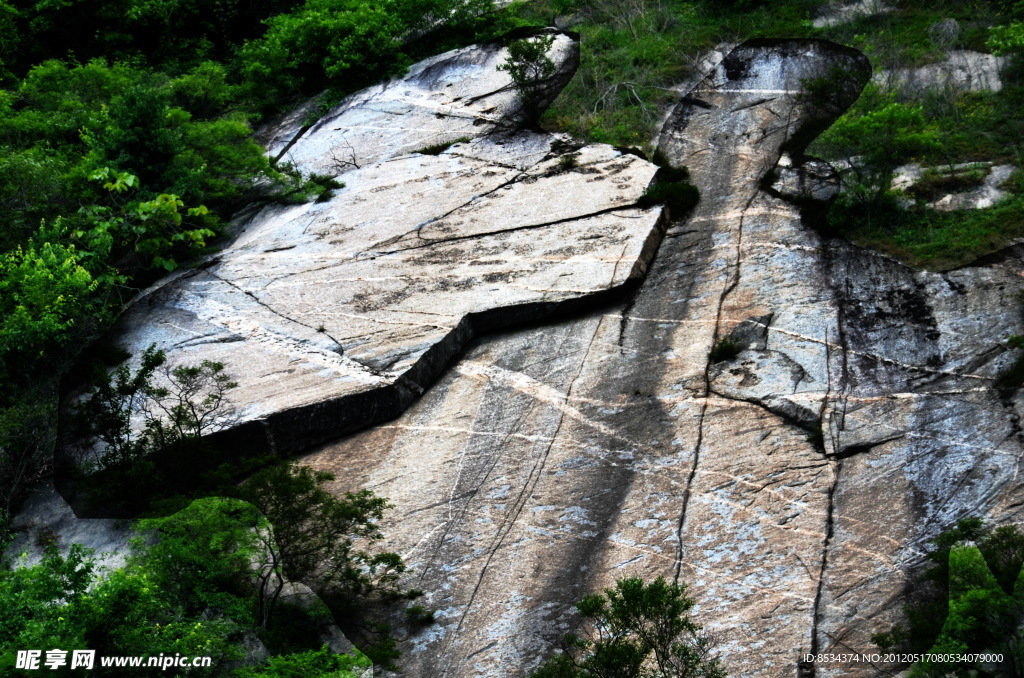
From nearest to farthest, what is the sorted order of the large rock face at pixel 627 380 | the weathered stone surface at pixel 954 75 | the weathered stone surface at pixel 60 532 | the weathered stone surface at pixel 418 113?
the large rock face at pixel 627 380 < the weathered stone surface at pixel 60 532 < the weathered stone surface at pixel 954 75 < the weathered stone surface at pixel 418 113

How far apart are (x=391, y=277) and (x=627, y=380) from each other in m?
5.79

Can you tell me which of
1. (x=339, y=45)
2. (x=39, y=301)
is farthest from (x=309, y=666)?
(x=339, y=45)

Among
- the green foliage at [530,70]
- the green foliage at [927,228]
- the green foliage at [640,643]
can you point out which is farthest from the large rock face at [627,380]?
the green foliage at [530,70]

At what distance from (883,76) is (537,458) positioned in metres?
13.0

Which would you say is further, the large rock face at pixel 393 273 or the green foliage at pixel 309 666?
the large rock face at pixel 393 273

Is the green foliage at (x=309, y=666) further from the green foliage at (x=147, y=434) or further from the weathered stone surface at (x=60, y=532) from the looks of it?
the weathered stone surface at (x=60, y=532)

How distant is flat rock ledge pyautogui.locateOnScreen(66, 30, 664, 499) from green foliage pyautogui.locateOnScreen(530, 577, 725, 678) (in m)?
6.35

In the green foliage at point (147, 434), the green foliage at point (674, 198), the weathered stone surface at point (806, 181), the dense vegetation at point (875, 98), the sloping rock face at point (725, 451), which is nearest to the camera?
the sloping rock face at point (725, 451)

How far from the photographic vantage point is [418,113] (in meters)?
23.0

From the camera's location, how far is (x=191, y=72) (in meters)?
26.2

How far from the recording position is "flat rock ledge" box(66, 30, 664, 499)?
15.8 meters

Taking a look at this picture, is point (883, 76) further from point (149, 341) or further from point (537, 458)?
point (149, 341)

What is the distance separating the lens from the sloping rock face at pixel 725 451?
39.6ft

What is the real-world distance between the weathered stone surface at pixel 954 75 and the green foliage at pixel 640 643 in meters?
14.3
